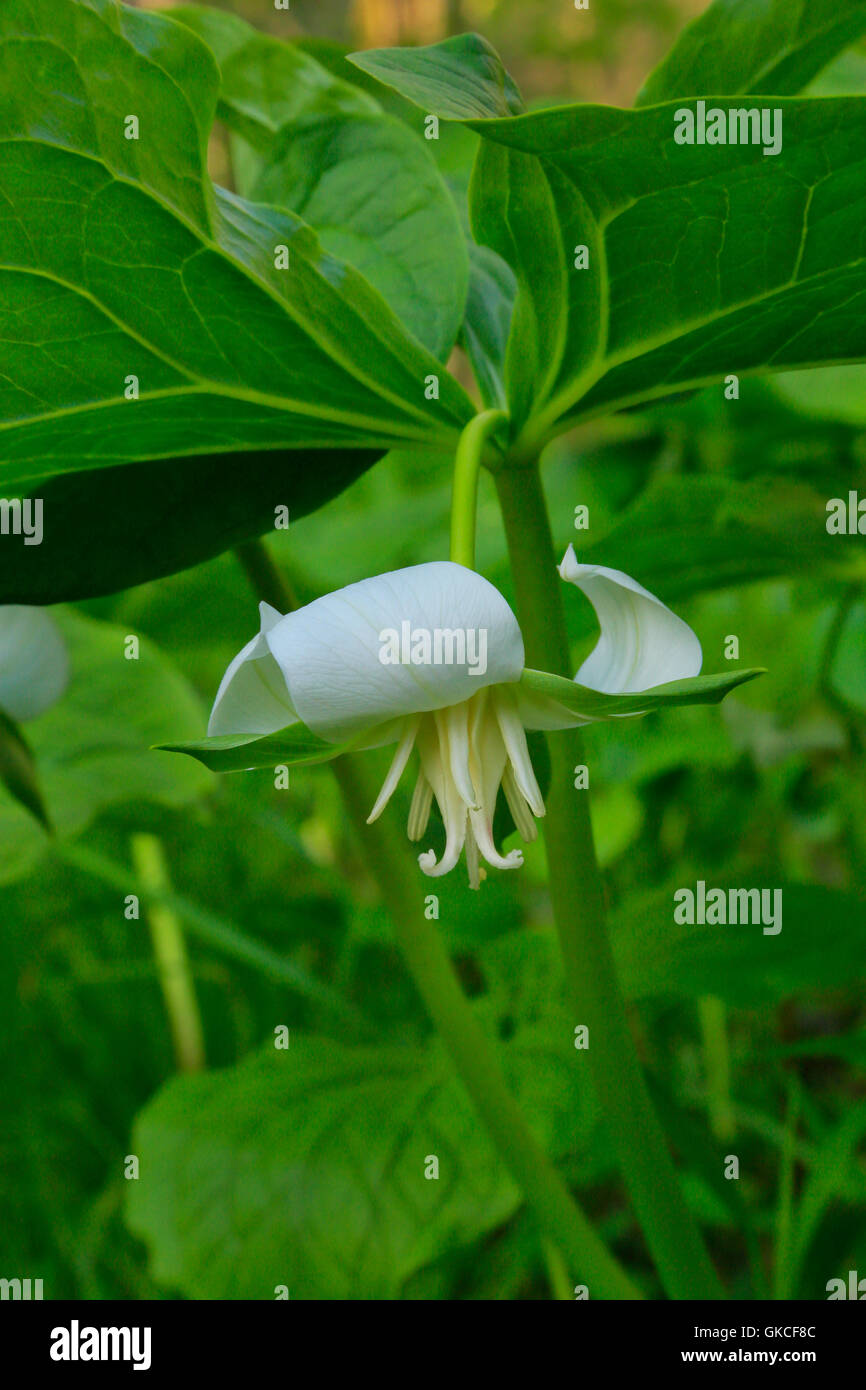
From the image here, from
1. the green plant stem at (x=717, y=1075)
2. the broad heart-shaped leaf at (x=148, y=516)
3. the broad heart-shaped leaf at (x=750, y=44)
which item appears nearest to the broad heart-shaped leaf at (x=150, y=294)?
the broad heart-shaped leaf at (x=148, y=516)

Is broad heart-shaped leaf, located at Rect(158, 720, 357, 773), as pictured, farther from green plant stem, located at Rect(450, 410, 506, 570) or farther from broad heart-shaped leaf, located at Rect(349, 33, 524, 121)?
broad heart-shaped leaf, located at Rect(349, 33, 524, 121)

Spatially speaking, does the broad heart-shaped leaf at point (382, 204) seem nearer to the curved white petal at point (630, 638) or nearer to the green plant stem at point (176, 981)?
the curved white petal at point (630, 638)

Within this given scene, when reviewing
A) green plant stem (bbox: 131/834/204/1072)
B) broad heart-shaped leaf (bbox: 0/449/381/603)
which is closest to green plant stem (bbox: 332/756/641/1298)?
broad heart-shaped leaf (bbox: 0/449/381/603)

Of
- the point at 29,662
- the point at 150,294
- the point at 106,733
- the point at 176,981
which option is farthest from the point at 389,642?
the point at 176,981

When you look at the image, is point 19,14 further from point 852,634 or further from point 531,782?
point 852,634

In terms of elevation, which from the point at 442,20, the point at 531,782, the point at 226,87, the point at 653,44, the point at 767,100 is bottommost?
the point at 531,782
